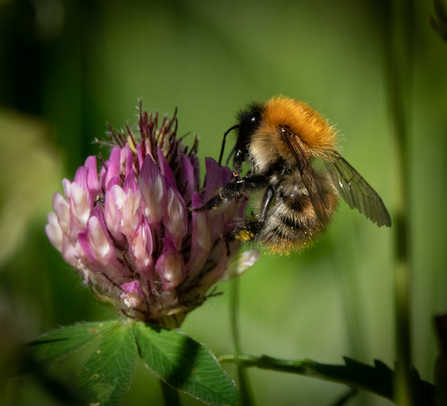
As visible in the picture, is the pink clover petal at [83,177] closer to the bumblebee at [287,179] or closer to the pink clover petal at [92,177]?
the pink clover petal at [92,177]

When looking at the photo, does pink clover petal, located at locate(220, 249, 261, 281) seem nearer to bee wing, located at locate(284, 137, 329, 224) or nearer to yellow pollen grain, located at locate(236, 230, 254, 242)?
yellow pollen grain, located at locate(236, 230, 254, 242)

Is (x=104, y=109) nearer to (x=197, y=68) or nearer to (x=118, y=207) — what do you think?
(x=197, y=68)

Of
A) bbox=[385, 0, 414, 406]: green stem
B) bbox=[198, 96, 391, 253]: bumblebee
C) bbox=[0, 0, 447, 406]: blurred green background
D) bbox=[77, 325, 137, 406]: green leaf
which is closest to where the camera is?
bbox=[385, 0, 414, 406]: green stem

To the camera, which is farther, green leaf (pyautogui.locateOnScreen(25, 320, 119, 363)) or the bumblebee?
the bumblebee

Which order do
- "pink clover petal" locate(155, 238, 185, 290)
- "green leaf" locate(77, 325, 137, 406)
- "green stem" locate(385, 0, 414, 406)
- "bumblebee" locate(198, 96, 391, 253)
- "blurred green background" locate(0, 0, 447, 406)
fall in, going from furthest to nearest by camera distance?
"blurred green background" locate(0, 0, 447, 406) < "bumblebee" locate(198, 96, 391, 253) < "pink clover petal" locate(155, 238, 185, 290) < "green leaf" locate(77, 325, 137, 406) < "green stem" locate(385, 0, 414, 406)

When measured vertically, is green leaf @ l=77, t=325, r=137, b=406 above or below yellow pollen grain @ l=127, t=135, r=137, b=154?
below

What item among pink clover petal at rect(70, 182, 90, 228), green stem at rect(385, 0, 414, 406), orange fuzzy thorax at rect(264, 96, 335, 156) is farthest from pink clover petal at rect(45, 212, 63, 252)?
green stem at rect(385, 0, 414, 406)
